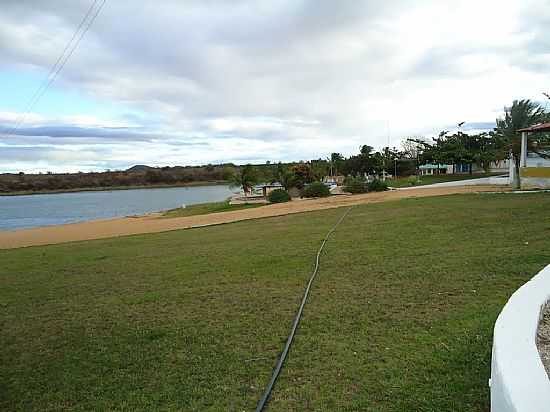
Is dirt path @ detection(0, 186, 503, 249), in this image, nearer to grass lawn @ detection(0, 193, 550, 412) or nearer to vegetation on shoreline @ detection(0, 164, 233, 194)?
grass lawn @ detection(0, 193, 550, 412)

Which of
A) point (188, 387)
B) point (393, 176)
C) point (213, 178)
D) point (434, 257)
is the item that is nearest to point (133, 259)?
point (434, 257)

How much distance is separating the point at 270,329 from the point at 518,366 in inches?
121

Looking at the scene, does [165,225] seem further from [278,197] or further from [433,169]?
[433,169]

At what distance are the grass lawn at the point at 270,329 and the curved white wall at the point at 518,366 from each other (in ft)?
1.72

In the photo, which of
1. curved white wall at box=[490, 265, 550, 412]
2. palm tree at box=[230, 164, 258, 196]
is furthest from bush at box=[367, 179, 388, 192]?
curved white wall at box=[490, 265, 550, 412]

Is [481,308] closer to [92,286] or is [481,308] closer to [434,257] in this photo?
[434,257]

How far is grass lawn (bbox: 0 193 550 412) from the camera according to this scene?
3.57m

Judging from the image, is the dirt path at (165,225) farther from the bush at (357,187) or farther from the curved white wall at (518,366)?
the curved white wall at (518,366)

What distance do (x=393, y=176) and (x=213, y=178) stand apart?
72.4 metres

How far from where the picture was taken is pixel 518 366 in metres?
2.27

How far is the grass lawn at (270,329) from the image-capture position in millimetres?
3568

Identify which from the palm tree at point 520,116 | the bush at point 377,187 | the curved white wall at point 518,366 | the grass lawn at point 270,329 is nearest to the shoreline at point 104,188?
the bush at point 377,187

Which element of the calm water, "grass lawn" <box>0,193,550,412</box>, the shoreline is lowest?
the calm water

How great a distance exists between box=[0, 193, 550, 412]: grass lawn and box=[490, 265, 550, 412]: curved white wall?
0.53m
